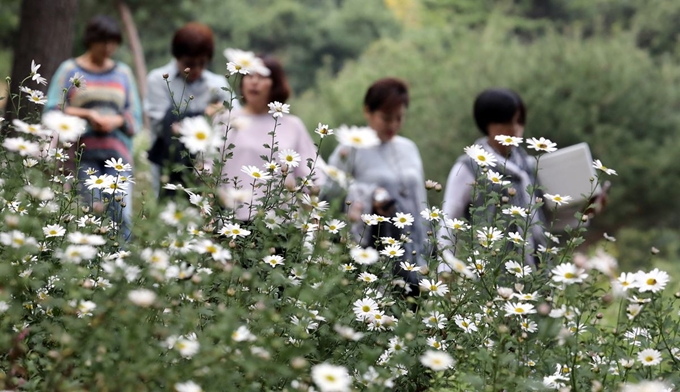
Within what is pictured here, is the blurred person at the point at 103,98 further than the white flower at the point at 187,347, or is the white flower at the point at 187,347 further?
the blurred person at the point at 103,98

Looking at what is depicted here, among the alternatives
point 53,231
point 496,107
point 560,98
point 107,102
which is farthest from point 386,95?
point 560,98

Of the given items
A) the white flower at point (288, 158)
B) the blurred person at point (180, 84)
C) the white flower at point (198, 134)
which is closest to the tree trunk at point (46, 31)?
the blurred person at point (180, 84)

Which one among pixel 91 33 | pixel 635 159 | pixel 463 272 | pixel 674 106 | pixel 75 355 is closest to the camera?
pixel 75 355

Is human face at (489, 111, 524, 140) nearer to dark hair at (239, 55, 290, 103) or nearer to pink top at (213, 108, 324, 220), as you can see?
pink top at (213, 108, 324, 220)

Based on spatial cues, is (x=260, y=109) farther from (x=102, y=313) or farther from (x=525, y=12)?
(x=525, y=12)

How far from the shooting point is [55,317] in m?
1.90

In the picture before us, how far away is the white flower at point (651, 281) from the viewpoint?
189 cm

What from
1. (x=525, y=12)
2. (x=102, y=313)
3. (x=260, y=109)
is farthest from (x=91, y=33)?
(x=525, y=12)

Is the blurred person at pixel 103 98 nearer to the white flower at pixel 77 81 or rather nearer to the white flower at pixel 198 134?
the white flower at pixel 77 81

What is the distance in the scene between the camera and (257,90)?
160 inches

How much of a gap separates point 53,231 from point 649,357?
1.38 meters

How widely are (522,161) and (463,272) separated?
5.41 ft

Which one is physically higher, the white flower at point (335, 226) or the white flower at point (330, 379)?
the white flower at point (330, 379)

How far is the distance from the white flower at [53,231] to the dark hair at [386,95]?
89.4 inches
